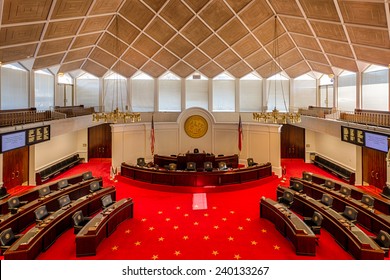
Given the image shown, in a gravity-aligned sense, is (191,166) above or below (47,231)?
above

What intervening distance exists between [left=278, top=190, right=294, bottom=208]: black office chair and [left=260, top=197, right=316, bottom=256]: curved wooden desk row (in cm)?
110

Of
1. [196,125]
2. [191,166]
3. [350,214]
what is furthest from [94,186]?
[350,214]

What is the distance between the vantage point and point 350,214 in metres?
8.87

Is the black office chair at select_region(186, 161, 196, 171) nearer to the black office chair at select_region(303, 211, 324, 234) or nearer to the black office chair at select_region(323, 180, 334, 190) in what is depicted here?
the black office chair at select_region(323, 180, 334, 190)

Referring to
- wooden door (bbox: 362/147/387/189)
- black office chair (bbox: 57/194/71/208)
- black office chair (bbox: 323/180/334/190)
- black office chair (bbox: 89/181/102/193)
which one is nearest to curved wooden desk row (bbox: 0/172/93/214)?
black office chair (bbox: 89/181/102/193)

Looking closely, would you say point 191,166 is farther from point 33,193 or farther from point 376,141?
point 376,141

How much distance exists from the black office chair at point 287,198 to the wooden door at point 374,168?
5.09 m

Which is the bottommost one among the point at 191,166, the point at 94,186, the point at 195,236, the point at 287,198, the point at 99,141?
the point at 195,236

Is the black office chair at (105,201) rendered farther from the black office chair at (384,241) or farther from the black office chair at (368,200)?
the black office chair at (368,200)

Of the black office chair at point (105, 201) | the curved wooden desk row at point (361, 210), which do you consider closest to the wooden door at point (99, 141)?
the black office chair at point (105, 201)

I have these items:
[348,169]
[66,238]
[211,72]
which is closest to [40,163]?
[66,238]

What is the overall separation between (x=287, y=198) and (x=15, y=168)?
12.0 meters

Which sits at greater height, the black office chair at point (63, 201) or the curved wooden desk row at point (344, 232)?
the black office chair at point (63, 201)

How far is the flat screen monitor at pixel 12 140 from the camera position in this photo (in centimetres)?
998
